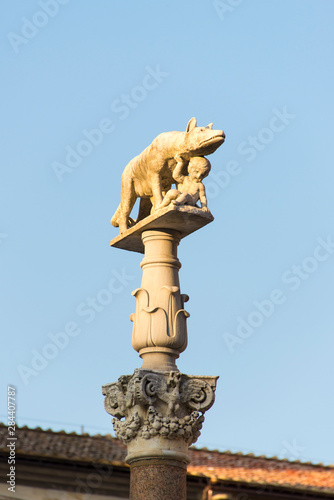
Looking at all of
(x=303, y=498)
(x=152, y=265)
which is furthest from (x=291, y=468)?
(x=152, y=265)

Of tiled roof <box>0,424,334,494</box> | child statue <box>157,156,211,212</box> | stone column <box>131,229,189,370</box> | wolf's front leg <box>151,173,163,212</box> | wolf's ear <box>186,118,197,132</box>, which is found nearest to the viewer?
stone column <box>131,229,189,370</box>

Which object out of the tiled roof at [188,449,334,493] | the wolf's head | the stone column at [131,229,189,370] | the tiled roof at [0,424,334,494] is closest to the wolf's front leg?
the stone column at [131,229,189,370]

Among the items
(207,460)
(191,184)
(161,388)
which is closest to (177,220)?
(191,184)

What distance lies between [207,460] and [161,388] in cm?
1577

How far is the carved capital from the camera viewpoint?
9492 millimetres

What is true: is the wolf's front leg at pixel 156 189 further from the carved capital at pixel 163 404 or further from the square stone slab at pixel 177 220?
the carved capital at pixel 163 404

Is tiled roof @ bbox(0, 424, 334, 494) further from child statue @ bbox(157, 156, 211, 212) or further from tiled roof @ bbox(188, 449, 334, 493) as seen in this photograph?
child statue @ bbox(157, 156, 211, 212)

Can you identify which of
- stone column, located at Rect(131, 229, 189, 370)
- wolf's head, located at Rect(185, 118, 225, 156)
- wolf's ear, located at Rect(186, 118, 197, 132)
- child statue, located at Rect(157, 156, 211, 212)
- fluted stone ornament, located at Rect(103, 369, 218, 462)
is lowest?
fluted stone ornament, located at Rect(103, 369, 218, 462)

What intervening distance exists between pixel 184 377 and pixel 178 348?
325 millimetres

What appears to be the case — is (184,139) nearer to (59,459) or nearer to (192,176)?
(192,176)

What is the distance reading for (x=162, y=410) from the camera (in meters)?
9.58

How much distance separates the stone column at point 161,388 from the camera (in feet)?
31.1

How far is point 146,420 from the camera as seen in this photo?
9.55m

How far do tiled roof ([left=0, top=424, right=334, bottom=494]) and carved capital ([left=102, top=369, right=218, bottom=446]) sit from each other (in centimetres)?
1316
